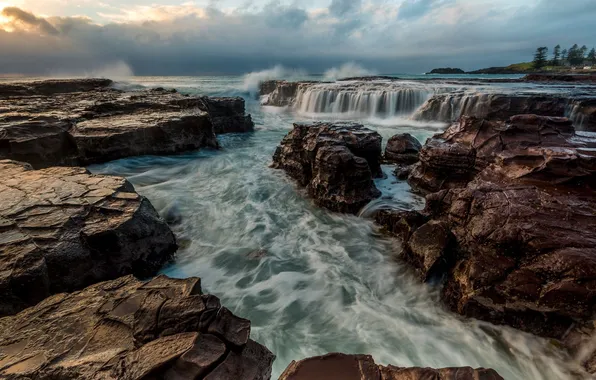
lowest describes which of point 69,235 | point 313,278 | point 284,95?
point 313,278

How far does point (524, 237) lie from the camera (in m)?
3.41

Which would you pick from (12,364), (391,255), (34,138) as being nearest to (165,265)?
(12,364)

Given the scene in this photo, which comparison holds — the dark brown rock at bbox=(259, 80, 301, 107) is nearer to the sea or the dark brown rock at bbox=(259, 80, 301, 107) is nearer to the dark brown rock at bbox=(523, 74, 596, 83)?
the sea

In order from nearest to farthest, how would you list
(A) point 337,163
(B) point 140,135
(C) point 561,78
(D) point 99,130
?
1. (A) point 337,163
2. (D) point 99,130
3. (B) point 140,135
4. (C) point 561,78

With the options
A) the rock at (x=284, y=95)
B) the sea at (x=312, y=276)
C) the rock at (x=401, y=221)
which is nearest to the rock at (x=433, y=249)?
the sea at (x=312, y=276)

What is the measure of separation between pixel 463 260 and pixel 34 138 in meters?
10.3

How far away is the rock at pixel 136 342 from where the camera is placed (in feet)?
5.95

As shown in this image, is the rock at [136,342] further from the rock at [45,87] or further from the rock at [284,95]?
the rock at [284,95]

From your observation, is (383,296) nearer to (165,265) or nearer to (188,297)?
(188,297)

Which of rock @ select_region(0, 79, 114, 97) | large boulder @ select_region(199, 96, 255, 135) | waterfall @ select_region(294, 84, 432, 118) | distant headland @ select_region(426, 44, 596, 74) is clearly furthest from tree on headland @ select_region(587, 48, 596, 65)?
rock @ select_region(0, 79, 114, 97)

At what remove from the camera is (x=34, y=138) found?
25.9 feet

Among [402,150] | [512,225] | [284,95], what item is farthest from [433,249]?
[284,95]

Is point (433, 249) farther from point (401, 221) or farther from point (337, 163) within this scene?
point (337, 163)

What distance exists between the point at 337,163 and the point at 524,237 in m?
3.78
